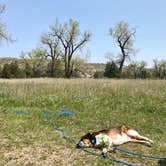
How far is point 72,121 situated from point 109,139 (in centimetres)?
249

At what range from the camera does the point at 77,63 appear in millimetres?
63594

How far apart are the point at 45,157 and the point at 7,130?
208 centimetres

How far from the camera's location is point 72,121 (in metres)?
7.79

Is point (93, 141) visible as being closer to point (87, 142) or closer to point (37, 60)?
point (87, 142)

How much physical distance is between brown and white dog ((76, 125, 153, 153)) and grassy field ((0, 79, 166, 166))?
18 cm

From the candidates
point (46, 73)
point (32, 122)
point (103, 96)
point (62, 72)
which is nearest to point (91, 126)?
point (32, 122)

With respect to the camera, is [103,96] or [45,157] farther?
[103,96]

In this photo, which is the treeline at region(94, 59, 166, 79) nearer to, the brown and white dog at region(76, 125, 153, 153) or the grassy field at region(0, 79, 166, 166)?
the grassy field at region(0, 79, 166, 166)

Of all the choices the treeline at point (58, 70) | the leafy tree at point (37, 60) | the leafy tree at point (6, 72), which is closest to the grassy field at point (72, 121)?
the treeline at point (58, 70)

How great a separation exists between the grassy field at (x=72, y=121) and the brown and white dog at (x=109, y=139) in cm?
18

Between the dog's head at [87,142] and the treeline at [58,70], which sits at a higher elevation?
the treeline at [58,70]

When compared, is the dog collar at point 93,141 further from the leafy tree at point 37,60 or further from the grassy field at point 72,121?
the leafy tree at point 37,60

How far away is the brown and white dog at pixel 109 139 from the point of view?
5.34m

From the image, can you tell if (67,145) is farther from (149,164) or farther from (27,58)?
(27,58)
